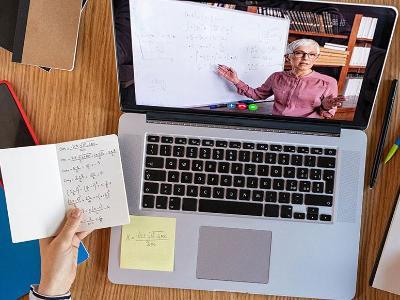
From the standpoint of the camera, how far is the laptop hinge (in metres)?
0.80

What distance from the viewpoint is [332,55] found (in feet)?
2.42

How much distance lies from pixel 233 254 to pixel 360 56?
38 cm

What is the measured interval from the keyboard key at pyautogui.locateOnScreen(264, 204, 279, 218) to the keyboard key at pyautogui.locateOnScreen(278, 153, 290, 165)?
0.07m

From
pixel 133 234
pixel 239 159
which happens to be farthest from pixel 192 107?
pixel 133 234

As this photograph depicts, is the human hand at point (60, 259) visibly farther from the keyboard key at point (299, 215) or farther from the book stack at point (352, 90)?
the book stack at point (352, 90)

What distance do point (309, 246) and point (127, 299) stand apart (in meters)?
0.32

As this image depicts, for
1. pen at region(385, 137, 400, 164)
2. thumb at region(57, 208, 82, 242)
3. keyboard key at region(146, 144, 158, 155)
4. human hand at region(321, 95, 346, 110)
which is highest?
human hand at region(321, 95, 346, 110)

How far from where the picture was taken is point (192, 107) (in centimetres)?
79

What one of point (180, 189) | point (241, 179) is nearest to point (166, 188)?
point (180, 189)

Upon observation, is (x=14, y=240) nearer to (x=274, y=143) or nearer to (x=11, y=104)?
(x=11, y=104)

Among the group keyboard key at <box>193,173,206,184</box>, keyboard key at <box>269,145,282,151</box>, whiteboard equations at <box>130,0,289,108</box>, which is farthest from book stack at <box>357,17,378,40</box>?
keyboard key at <box>193,173,206,184</box>

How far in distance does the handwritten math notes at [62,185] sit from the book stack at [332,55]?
1.17 feet

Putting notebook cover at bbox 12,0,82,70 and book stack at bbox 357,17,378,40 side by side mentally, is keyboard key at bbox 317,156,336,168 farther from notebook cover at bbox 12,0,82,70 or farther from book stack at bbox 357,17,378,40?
notebook cover at bbox 12,0,82,70

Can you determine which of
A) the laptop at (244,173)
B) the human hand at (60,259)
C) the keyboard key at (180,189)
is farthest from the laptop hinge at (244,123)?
the human hand at (60,259)
